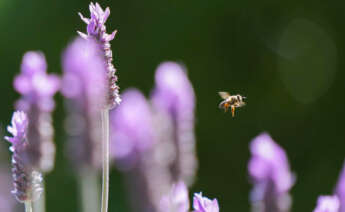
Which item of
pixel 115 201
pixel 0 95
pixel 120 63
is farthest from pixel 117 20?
pixel 115 201

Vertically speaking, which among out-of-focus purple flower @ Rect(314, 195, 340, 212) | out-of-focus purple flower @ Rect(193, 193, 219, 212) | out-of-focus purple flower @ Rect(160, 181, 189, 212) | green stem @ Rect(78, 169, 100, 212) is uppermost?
green stem @ Rect(78, 169, 100, 212)

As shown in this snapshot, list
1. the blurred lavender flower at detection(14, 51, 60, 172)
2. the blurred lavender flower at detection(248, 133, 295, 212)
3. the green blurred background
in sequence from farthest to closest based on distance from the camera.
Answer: the green blurred background → the blurred lavender flower at detection(14, 51, 60, 172) → the blurred lavender flower at detection(248, 133, 295, 212)

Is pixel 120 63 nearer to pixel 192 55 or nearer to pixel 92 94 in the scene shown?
pixel 192 55

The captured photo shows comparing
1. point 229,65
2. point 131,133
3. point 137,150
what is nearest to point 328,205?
point 137,150

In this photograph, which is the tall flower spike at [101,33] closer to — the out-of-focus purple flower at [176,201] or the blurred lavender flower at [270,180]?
the out-of-focus purple flower at [176,201]

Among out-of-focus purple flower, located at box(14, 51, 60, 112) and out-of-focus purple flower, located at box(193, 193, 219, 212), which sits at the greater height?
out-of-focus purple flower, located at box(14, 51, 60, 112)

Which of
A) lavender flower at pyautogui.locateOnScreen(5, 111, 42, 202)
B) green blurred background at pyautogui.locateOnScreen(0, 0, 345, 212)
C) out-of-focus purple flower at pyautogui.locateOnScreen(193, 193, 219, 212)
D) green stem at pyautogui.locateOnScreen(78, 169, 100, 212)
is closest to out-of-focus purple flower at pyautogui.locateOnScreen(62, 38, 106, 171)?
green stem at pyautogui.locateOnScreen(78, 169, 100, 212)

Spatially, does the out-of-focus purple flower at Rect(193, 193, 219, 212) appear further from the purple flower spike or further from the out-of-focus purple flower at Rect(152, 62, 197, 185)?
the out-of-focus purple flower at Rect(152, 62, 197, 185)
